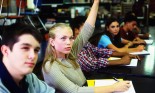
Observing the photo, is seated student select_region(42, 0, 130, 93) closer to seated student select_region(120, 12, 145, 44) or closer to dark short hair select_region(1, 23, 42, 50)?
dark short hair select_region(1, 23, 42, 50)

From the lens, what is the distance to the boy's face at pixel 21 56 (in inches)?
38.0

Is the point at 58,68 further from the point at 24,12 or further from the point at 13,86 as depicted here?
the point at 24,12

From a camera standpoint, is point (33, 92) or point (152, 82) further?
point (152, 82)

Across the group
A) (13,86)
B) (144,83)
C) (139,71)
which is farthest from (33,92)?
(139,71)

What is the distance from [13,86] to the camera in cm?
95

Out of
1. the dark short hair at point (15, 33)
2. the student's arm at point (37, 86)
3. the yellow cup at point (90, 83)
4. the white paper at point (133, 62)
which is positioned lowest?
the yellow cup at point (90, 83)

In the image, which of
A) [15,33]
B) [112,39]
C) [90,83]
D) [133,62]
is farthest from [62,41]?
[112,39]

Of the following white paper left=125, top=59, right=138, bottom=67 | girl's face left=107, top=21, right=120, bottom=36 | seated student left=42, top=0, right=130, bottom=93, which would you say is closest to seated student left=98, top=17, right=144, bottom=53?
girl's face left=107, top=21, right=120, bottom=36

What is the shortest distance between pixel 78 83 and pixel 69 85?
0.51 feet

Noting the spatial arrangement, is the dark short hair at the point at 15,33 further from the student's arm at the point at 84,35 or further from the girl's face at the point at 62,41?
the student's arm at the point at 84,35

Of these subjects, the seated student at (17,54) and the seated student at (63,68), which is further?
the seated student at (63,68)

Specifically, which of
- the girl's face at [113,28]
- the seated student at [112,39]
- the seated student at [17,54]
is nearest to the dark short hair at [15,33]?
the seated student at [17,54]

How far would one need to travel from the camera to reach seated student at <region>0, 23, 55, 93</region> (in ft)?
3.14

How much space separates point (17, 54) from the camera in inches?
38.0
